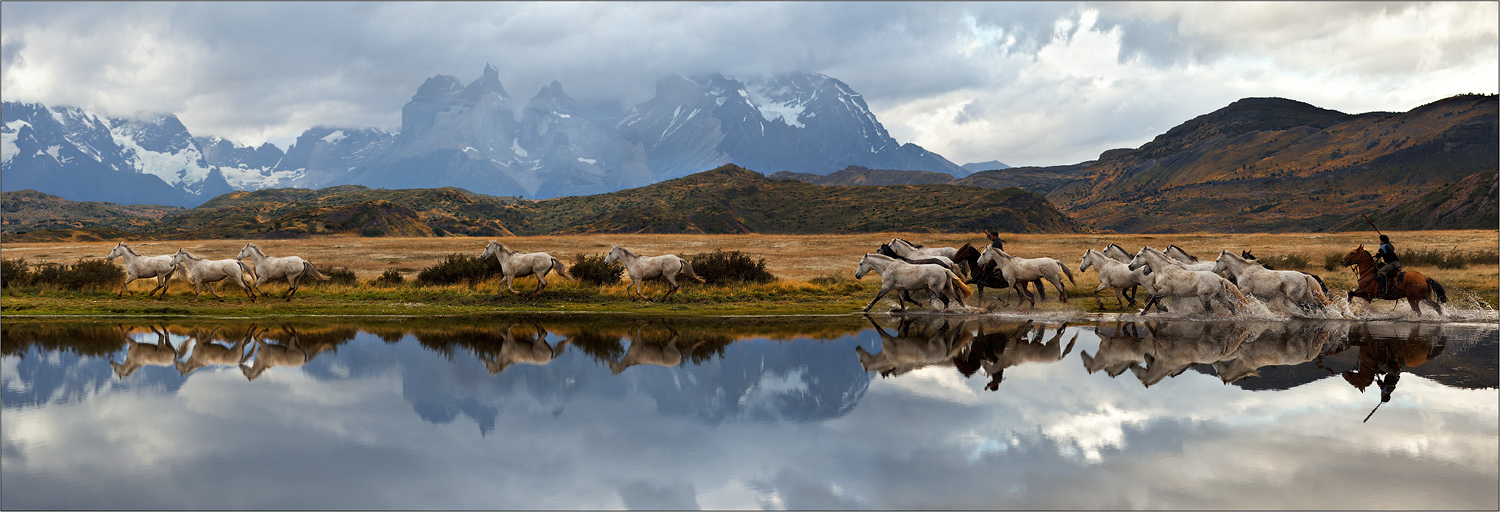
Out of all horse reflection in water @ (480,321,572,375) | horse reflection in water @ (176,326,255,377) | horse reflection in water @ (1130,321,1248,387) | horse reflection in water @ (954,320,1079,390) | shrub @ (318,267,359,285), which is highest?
shrub @ (318,267,359,285)

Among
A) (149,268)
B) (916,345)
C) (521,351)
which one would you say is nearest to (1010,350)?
(916,345)

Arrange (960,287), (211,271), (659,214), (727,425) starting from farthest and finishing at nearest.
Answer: (659,214), (211,271), (960,287), (727,425)

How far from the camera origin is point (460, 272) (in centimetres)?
2620

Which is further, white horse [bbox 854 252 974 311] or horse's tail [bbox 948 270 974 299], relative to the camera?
horse's tail [bbox 948 270 974 299]

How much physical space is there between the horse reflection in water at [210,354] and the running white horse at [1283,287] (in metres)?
22.3

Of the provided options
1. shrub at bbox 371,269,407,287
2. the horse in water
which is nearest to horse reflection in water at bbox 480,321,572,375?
shrub at bbox 371,269,407,287

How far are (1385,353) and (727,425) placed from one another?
13.0m

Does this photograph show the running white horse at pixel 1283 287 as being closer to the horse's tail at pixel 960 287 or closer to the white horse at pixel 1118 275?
the white horse at pixel 1118 275

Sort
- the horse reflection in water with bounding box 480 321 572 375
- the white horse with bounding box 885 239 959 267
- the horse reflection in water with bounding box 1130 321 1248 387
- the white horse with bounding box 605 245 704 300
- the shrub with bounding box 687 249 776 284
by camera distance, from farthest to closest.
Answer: the shrub with bounding box 687 249 776 284
the white horse with bounding box 885 239 959 267
the white horse with bounding box 605 245 704 300
the horse reflection in water with bounding box 480 321 572 375
the horse reflection in water with bounding box 1130 321 1248 387

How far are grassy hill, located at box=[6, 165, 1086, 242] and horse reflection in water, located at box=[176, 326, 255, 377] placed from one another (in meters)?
76.4

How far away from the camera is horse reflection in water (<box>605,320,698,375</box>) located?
44.9 feet

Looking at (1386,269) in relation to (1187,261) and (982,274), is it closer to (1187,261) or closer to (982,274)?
(1187,261)

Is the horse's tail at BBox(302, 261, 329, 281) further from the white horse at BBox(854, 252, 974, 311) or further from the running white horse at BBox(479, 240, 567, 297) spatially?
the white horse at BBox(854, 252, 974, 311)

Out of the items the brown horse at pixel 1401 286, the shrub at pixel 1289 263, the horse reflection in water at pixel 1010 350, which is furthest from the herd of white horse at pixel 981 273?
the shrub at pixel 1289 263
